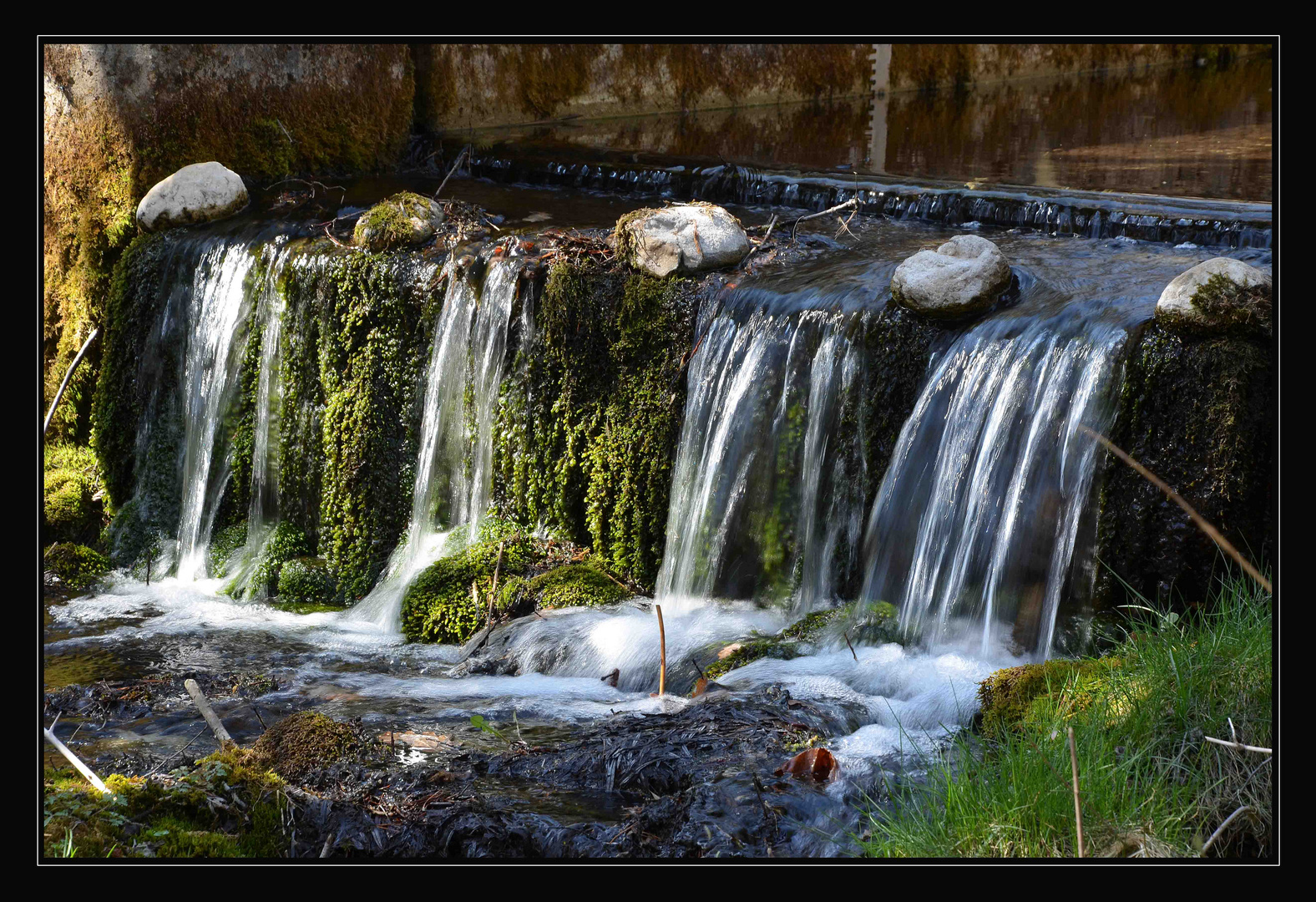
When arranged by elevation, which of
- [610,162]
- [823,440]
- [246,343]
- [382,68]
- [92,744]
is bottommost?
[92,744]

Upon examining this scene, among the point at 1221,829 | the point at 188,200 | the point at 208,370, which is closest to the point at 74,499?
the point at 208,370

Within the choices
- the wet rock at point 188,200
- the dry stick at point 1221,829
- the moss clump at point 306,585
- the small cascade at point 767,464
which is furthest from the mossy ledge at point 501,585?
the dry stick at point 1221,829

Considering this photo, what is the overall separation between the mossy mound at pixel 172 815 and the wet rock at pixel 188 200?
4.89 metres

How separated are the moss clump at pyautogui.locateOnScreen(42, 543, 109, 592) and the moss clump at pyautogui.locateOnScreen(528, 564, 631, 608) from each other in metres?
2.83

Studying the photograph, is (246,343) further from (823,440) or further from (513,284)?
(823,440)

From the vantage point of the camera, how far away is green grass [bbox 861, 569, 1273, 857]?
3162mm

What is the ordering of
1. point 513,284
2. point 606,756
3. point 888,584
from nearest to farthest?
point 606,756 → point 888,584 → point 513,284

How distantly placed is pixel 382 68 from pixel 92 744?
692 cm

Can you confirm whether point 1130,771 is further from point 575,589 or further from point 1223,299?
point 575,589

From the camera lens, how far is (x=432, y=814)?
12.6ft

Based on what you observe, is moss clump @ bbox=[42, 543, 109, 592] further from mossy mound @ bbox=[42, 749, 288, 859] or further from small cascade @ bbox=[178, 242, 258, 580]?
mossy mound @ bbox=[42, 749, 288, 859]

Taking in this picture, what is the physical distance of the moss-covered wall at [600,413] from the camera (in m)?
6.13

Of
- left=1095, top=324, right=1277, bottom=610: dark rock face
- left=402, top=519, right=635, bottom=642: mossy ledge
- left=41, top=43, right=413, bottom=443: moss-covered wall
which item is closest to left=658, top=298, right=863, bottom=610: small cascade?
left=402, top=519, right=635, bottom=642: mossy ledge

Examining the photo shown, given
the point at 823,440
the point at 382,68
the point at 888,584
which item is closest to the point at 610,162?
the point at 382,68
